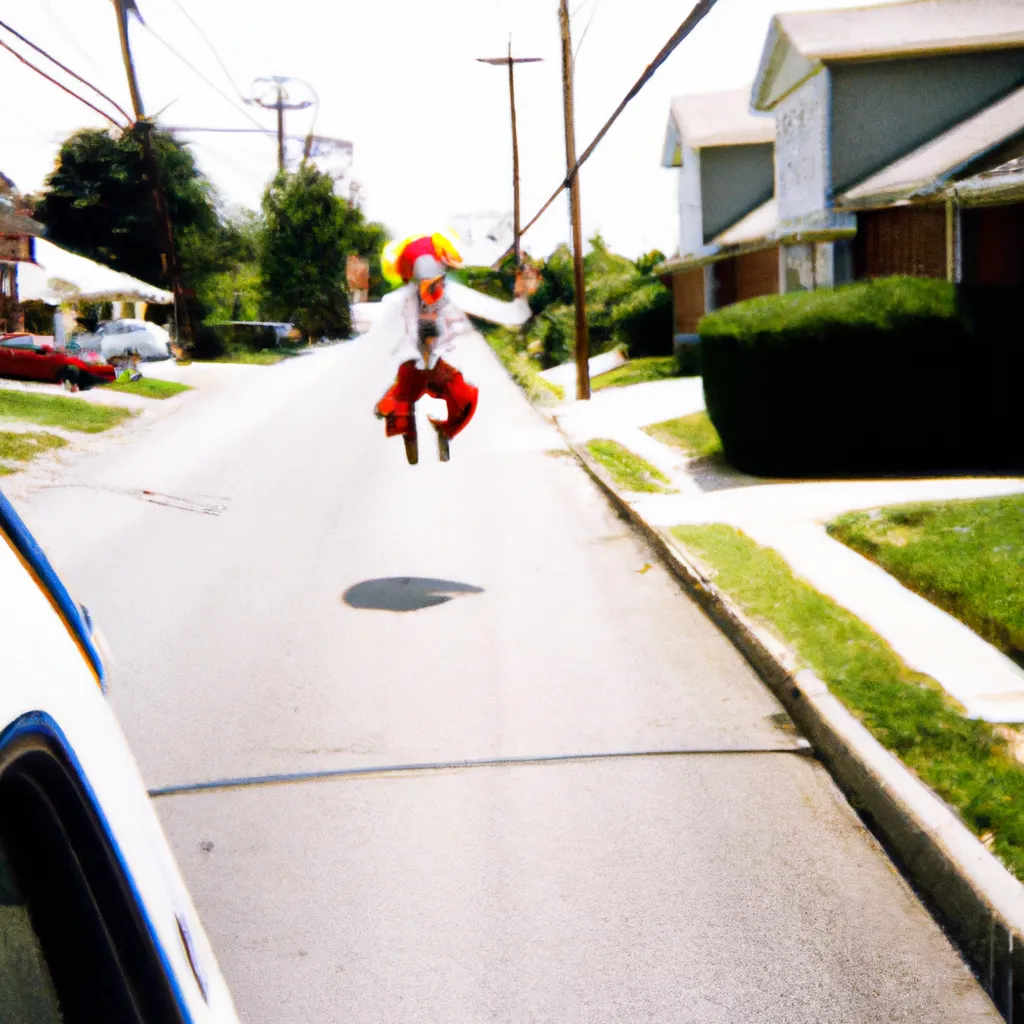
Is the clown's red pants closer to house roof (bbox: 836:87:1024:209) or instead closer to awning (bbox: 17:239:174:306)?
house roof (bbox: 836:87:1024:209)

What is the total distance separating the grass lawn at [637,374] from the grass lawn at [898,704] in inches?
850

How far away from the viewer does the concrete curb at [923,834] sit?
4.39 m

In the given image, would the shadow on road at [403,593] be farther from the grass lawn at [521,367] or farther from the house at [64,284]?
the house at [64,284]

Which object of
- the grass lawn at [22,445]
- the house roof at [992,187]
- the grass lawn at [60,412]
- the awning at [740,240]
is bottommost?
the grass lawn at [22,445]

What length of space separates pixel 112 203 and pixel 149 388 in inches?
1175

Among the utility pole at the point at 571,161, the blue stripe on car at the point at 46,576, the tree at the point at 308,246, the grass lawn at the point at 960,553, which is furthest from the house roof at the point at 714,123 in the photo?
the blue stripe on car at the point at 46,576

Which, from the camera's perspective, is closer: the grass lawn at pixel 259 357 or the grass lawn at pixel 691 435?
the grass lawn at pixel 691 435

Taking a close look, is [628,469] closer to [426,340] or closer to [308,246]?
[426,340]

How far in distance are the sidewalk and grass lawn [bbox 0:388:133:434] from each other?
8.89m

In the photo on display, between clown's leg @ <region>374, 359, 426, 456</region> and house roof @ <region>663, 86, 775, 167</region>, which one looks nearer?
clown's leg @ <region>374, 359, 426, 456</region>

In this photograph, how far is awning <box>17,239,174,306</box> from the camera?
3784 centimetres

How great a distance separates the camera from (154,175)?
3322cm

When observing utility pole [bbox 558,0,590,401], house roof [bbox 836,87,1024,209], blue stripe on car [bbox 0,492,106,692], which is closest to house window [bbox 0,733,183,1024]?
blue stripe on car [bbox 0,492,106,692]

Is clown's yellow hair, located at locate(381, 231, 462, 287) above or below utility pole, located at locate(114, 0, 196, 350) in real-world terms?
below
